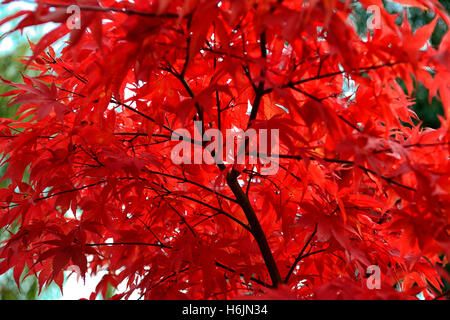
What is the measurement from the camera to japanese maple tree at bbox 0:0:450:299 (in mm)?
599

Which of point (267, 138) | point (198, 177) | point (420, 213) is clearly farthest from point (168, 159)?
point (420, 213)

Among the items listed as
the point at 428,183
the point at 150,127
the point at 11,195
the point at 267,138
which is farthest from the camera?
the point at 11,195

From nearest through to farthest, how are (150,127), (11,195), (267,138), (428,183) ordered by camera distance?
1. (428,183)
2. (267,138)
3. (150,127)
4. (11,195)

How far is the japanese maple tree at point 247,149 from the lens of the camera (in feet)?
1.97

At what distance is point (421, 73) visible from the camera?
0.63m

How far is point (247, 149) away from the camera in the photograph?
776 mm

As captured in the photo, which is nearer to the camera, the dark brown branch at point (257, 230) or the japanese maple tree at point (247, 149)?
the japanese maple tree at point (247, 149)

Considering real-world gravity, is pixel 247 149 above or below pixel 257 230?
above

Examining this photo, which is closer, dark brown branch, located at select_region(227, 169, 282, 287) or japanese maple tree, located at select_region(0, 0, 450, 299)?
japanese maple tree, located at select_region(0, 0, 450, 299)

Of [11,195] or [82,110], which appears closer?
[82,110]
